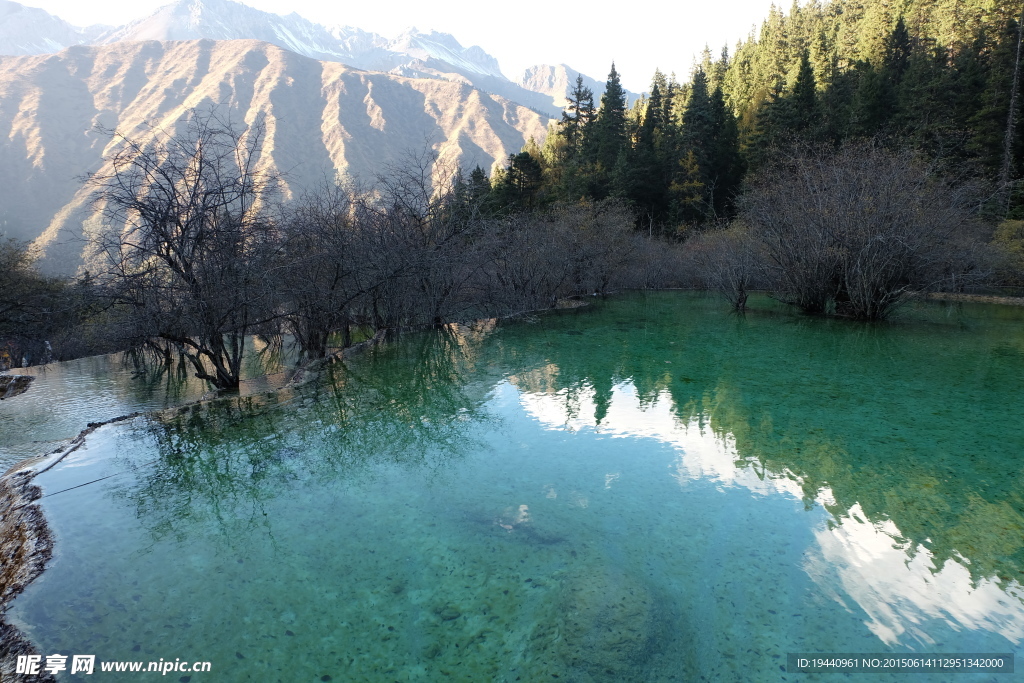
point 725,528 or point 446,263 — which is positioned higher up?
point 446,263

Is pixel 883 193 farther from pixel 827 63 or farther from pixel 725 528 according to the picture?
pixel 827 63

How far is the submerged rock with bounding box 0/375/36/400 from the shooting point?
12047mm

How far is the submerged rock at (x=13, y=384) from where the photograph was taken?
12.0 metres

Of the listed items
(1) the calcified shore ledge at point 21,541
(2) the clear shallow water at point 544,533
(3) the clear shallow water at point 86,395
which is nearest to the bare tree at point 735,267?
(2) the clear shallow water at point 544,533

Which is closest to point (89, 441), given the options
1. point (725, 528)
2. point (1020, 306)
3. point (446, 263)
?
point (725, 528)

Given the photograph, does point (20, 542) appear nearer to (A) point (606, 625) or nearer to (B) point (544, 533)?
(B) point (544, 533)

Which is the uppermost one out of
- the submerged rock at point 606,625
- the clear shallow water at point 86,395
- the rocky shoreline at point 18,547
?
the clear shallow water at point 86,395

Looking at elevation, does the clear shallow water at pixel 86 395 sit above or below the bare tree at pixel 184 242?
below

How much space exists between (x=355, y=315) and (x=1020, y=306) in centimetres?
2605

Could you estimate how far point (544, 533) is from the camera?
4.71m

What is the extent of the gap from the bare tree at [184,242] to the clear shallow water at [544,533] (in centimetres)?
163

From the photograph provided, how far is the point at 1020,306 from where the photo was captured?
72.2ft

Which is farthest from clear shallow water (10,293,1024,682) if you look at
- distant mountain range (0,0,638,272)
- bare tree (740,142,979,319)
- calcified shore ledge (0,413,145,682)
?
distant mountain range (0,0,638,272)

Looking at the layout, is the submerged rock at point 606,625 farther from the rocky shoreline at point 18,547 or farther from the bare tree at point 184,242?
the bare tree at point 184,242
